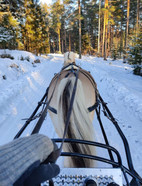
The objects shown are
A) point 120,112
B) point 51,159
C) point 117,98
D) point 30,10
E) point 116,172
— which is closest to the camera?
point 51,159

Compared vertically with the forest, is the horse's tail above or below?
below

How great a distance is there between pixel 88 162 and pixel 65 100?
2.32ft

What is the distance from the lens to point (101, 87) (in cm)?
520

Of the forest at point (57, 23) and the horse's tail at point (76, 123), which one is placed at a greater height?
the forest at point (57, 23)

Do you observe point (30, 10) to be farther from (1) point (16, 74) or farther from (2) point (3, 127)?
(2) point (3, 127)

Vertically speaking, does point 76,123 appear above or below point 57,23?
below

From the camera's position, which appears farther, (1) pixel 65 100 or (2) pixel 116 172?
(1) pixel 65 100

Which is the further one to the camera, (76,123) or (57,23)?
(57,23)

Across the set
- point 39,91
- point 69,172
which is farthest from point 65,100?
point 39,91

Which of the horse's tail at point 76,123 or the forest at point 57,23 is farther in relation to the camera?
the forest at point 57,23

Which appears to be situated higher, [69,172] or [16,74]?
[16,74]

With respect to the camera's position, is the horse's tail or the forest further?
the forest

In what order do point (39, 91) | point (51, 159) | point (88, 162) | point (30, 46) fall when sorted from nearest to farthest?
point (51, 159), point (88, 162), point (39, 91), point (30, 46)

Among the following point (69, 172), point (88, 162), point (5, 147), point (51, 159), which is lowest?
point (88, 162)
